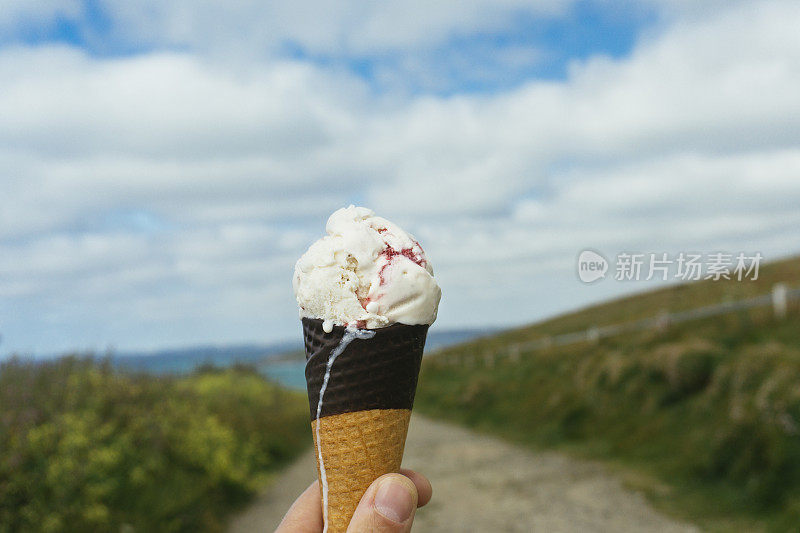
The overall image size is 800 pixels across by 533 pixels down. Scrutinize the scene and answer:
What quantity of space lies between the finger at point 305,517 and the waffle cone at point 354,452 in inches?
5.9

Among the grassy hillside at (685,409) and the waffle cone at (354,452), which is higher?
the waffle cone at (354,452)

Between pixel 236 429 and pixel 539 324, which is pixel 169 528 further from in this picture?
pixel 539 324

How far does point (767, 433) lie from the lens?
790cm

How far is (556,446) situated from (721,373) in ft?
11.4

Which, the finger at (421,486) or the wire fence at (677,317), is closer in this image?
the finger at (421,486)

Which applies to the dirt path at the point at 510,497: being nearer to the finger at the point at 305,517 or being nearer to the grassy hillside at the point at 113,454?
the grassy hillside at the point at 113,454

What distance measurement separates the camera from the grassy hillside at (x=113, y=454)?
6191 millimetres

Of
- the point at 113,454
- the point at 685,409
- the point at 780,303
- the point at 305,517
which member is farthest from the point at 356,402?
the point at 780,303

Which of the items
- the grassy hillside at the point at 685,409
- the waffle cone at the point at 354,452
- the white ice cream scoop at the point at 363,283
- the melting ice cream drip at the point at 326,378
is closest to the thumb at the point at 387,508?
the waffle cone at the point at 354,452

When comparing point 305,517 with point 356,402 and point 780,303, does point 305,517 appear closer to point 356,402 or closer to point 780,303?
point 356,402

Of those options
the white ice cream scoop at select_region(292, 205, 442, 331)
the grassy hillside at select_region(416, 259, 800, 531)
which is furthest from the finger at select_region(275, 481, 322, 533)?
the grassy hillside at select_region(416, 259, 800, 531)

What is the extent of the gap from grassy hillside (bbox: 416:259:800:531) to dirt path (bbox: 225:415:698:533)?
477 mm

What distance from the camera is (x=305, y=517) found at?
9.58ft

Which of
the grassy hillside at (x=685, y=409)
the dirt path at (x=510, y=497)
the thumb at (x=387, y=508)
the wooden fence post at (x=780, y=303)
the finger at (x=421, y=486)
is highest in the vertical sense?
the thumb at (x=387, y=508)
